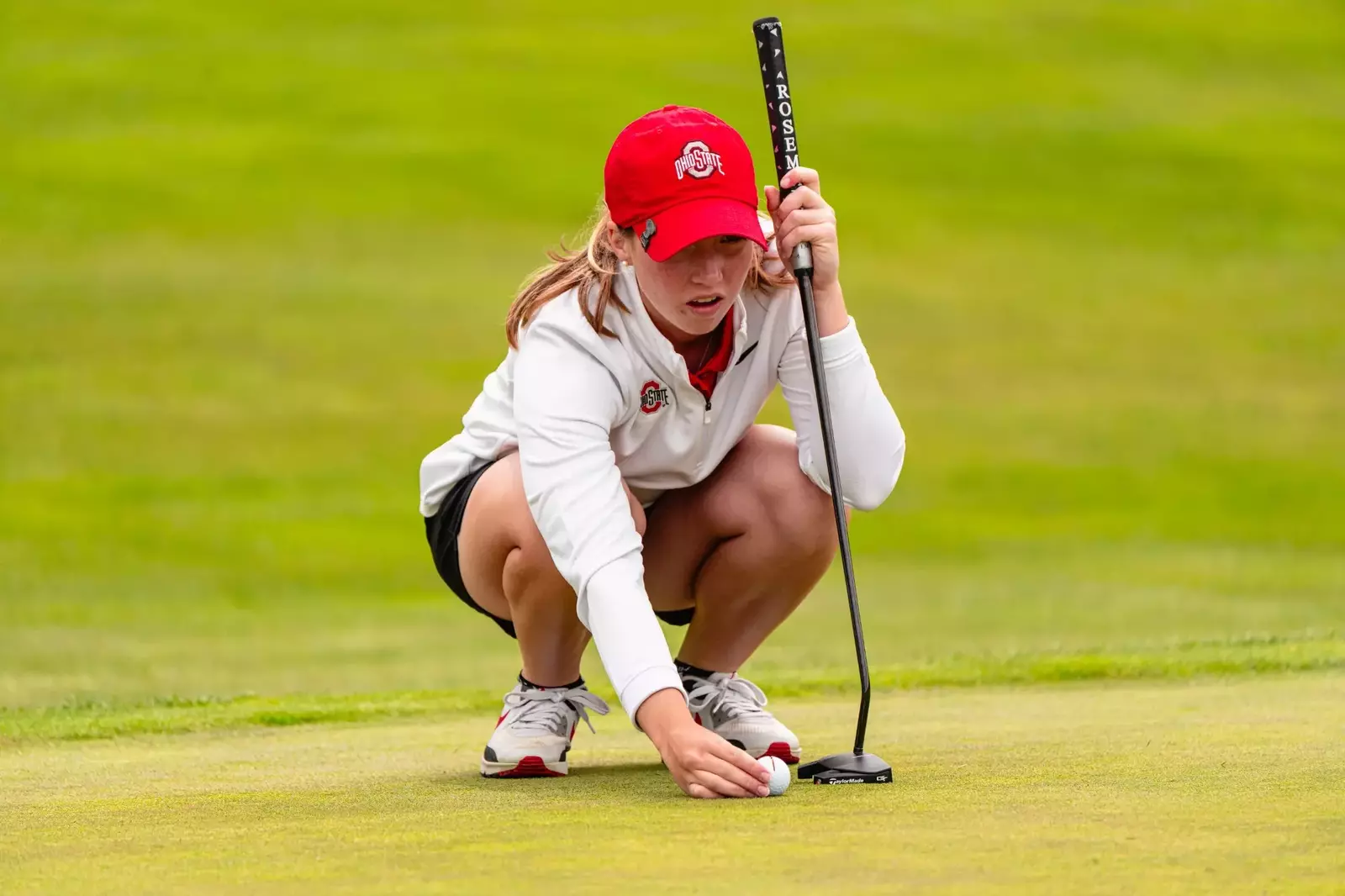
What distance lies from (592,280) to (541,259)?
10184 mm

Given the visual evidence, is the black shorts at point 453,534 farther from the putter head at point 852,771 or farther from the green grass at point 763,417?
the putter head at point 852,771

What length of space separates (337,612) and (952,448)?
4.38 metres

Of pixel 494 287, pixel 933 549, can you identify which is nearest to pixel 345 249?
pixel 494 287

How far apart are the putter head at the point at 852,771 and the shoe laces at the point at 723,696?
1.72ft

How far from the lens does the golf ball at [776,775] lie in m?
2.43

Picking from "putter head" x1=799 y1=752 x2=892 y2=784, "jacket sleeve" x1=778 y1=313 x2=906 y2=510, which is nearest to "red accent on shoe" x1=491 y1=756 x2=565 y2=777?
"putter head" x1=799 y1=752 x2=892 y2=784

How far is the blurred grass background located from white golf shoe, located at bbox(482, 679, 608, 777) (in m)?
1.59

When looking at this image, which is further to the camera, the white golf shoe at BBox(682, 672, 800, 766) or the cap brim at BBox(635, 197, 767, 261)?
the white golf shoe at BBox(682, 672, 800, 766)

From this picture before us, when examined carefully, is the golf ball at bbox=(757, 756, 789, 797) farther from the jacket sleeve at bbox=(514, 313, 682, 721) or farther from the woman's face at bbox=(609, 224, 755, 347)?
the woman's face at bbox=(609, 224, 755, 347)

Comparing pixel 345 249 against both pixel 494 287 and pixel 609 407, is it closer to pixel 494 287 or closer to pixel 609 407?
pixel 494 287

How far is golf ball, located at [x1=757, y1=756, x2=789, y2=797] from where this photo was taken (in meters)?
2.43

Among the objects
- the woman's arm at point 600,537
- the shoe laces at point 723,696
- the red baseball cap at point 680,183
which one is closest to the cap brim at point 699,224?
the red baseball cap at point 680,183

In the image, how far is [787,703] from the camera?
4176 millimetres

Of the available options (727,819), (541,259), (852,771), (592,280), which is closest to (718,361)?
(592,280)
